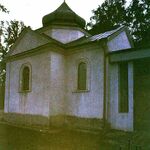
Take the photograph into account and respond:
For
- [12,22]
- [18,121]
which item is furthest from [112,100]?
[12,22]

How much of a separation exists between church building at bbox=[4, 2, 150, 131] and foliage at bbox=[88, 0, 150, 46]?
29.4 ft

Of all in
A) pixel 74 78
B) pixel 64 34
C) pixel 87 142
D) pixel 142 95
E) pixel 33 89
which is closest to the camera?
pixel 87 142

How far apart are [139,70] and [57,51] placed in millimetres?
5078

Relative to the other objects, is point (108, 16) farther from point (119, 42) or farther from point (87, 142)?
point (87, 142)

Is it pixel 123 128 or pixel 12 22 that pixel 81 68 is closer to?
pixel 123 128

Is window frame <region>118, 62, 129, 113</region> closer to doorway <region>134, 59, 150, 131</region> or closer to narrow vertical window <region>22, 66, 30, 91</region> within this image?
doorway <region>134, 59, 150, 131</region>

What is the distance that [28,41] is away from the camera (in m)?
16.7

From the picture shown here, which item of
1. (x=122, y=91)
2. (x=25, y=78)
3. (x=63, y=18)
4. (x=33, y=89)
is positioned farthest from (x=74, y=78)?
(x=63, y=18)

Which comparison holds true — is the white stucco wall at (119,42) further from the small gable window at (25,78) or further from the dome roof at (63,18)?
the small gable window at (25,78)

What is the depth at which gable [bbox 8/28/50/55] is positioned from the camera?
15667 mm

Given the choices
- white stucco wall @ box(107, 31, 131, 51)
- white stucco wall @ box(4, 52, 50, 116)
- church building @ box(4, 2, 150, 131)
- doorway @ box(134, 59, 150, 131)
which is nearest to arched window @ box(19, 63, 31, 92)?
church building @ box(4, 2, 150, 131)

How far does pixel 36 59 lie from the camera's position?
15.6m

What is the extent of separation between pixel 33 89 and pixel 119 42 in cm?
587

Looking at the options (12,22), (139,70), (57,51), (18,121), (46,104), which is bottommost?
(18,121)
